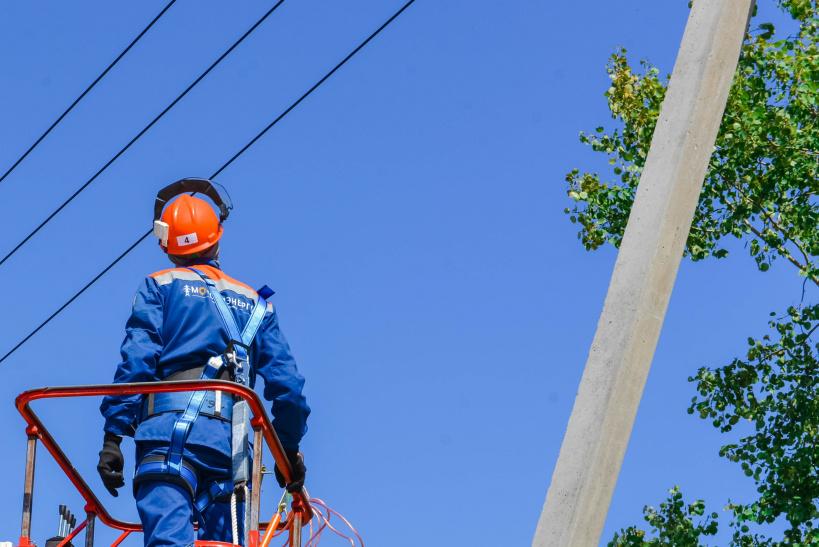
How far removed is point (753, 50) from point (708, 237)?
2.16 m

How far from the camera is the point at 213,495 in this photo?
5.91 m

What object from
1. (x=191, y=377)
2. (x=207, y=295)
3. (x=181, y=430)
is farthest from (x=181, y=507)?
(x=207, y=295)

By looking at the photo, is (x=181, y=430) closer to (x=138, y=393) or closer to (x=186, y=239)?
(x=138, y=393)

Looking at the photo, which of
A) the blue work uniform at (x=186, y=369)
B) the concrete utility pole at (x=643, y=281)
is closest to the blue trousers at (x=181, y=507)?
the blue work uniform at (x=186, y=369)

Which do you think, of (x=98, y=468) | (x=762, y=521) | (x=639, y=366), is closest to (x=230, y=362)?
(x=98, y=468)

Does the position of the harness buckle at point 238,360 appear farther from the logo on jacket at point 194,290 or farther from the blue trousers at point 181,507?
the blue trousers at point 181,507

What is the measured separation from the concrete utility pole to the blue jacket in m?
1.67

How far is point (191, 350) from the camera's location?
5.99m

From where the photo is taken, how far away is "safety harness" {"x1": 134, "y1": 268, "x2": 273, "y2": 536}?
5.77m

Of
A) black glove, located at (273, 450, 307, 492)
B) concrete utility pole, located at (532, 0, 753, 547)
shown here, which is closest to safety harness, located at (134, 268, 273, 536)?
black glove, located at (273, 450, 307, 492)

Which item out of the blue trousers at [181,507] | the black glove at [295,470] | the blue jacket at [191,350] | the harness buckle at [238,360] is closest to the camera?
the blue trousers at [181,507]

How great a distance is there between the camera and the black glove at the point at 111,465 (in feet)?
19.0

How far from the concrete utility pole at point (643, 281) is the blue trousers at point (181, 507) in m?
1.61

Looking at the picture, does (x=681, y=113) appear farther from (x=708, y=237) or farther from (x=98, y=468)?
(x=708, y=237)
